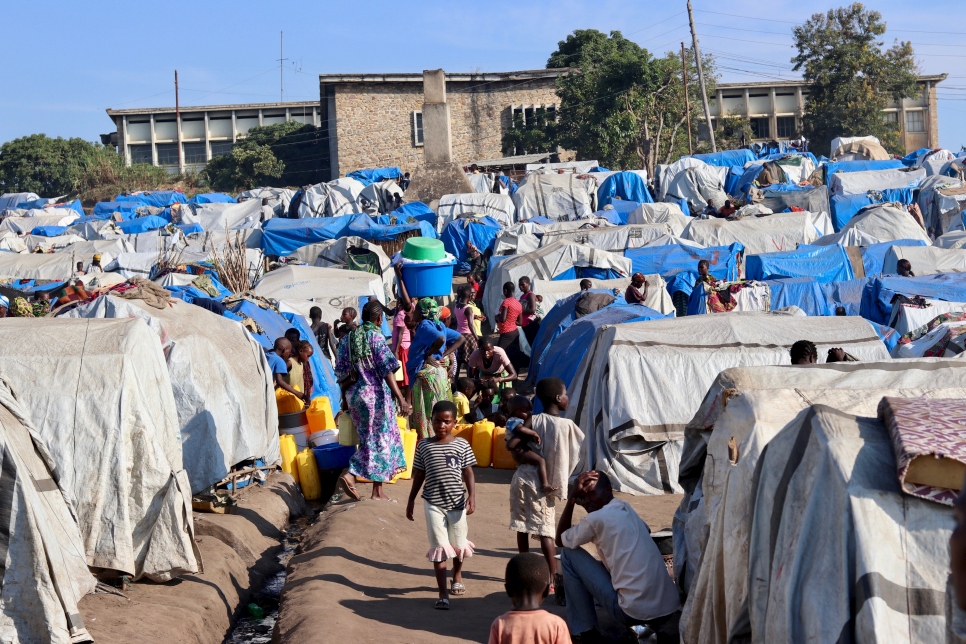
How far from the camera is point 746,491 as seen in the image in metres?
4.35

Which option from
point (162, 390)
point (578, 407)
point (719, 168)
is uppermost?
point (719, 168)

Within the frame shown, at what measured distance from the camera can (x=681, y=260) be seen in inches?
770

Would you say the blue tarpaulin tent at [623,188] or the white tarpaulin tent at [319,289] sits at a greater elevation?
the blue tarpaulin tent at [623,188]

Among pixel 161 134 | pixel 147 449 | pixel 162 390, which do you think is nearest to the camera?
pixel 147 449

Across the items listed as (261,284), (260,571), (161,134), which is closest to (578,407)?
(260,571)

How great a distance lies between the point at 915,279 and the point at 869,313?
2.93ft

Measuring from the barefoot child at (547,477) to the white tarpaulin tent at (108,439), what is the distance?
6.92ft

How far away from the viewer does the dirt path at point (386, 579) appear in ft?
19.5

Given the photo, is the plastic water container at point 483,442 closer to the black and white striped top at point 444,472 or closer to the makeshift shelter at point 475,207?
the black and white striped top at point 444,472

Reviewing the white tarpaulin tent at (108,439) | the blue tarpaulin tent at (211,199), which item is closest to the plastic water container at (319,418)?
the white tarpaulin tent at (108,439)

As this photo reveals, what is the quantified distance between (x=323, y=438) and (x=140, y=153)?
49.4 metres

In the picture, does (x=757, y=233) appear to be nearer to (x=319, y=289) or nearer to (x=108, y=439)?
(x=319, y=289)

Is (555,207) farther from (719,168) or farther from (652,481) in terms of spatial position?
(652,481)

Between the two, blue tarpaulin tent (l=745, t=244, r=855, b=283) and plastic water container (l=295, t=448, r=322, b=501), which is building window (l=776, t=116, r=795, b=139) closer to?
blue tarpaulin tent (l=745, t=244, r=855, b=283)
